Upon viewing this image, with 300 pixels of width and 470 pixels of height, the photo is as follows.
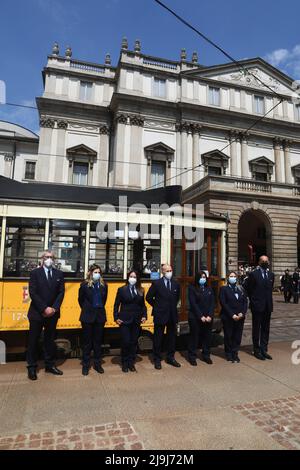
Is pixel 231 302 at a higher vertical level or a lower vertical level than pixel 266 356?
higher

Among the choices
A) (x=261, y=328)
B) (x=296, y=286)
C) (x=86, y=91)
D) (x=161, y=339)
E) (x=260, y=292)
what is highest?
(x=86, y=91)

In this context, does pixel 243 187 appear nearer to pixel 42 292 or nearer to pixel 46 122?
pixel 46 122

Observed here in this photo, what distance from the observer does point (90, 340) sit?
570cm

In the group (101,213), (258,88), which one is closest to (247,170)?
(258,88)

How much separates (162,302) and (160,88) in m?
27.5

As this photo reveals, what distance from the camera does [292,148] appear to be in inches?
1272

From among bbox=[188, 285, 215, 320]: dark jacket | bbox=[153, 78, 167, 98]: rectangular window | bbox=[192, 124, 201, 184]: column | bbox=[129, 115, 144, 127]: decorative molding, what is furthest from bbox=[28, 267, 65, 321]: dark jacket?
bbox=[153, 78, 167, 98]: rectangular window

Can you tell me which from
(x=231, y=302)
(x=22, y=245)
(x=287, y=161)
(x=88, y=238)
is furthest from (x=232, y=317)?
(x=287, y=161)

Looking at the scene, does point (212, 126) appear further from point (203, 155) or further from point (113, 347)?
point (113, 347)

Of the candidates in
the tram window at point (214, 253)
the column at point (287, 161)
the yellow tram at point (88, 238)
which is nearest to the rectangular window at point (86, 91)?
the column at point (287, 161)

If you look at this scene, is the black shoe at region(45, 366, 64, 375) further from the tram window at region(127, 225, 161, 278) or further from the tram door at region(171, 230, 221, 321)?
the tram door at region(171, 230, 221, 321)

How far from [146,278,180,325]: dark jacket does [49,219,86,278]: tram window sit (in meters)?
1.51

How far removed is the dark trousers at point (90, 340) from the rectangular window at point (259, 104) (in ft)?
102

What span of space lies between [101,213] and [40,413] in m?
3.81
